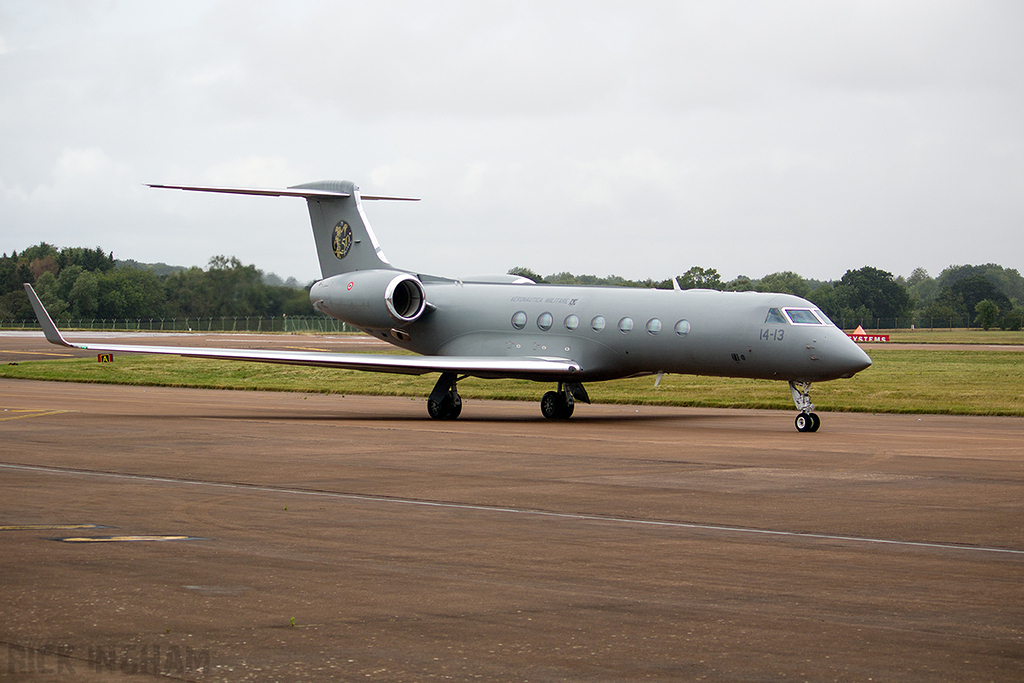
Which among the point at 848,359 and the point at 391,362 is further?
the point at 391,362

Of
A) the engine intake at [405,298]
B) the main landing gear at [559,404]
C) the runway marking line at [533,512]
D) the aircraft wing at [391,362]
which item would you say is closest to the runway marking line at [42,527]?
the runway marking line at [533,512]

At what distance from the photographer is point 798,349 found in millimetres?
22109

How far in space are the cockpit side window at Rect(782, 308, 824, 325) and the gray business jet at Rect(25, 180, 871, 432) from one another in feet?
0.09

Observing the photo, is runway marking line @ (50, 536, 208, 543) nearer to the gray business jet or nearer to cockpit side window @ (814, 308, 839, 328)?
the gray business jet

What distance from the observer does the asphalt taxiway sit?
252 inches

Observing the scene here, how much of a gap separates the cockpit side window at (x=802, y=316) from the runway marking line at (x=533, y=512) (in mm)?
11906

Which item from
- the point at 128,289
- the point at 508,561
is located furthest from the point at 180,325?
the point at 508,561

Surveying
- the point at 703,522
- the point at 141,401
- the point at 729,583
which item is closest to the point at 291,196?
the point at 141,401

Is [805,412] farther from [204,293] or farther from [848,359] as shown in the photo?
[204,293]

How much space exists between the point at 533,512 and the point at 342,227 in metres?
19.6

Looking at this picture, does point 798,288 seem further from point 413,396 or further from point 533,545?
point 533,545

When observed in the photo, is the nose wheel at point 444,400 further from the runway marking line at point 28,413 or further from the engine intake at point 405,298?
the runway marking line at point 28,413

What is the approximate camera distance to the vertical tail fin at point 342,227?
2997 cm

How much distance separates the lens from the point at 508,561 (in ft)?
30.0
